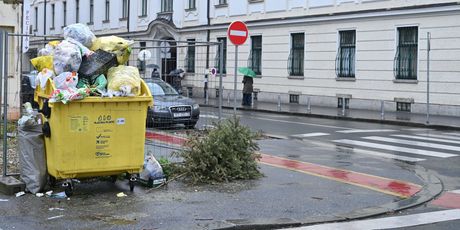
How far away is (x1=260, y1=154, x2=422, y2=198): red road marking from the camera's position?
29.3 ft

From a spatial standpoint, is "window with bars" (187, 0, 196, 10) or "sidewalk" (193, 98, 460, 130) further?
"window with bars" (187, 0, 196, 10)

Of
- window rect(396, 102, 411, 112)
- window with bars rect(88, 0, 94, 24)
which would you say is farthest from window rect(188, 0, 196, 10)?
window rect(396, 102, 411, 112)

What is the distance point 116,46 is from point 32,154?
5.82 ft

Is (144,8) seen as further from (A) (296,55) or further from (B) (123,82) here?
(B) (123,82)

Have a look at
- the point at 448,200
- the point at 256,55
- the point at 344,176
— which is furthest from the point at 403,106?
the point at 448,200

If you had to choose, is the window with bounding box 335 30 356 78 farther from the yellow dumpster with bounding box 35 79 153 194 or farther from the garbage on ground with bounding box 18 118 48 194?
the garbage on ground with bounding box 18 118 48 194

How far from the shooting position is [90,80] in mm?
7961

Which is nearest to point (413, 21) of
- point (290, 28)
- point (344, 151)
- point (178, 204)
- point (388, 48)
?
point (388, 48)

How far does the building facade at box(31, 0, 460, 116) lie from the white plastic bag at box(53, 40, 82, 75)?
697 inches

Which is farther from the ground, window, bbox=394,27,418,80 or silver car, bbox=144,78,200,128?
window, bbox=394,27,418,80

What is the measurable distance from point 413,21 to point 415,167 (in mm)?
14892

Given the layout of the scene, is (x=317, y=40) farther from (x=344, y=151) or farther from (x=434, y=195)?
(x=434, y=195)

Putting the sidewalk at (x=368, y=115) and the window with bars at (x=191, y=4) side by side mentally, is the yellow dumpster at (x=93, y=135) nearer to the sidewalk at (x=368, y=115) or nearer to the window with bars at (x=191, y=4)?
the sidewalk at (x=368, y=115)

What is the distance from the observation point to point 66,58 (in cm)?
758
